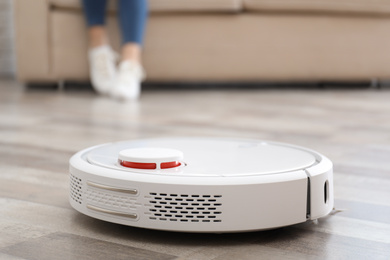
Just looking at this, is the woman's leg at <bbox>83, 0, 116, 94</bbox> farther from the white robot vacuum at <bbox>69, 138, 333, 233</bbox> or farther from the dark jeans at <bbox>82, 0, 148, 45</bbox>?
the white robot vacuum at <bbox>69, 138, 333, 233</bbox>

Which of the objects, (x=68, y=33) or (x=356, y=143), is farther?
(x=68, y=33)

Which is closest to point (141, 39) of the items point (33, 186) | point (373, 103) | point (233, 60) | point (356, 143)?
point (233, 60)

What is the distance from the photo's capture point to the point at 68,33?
8.91 feet

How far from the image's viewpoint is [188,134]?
1.60m

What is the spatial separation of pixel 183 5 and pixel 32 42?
71 centimetres

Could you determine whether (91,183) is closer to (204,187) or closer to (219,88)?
(204,187)

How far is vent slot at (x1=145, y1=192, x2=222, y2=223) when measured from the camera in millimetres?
702

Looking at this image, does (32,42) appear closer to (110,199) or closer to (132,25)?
(132,25)

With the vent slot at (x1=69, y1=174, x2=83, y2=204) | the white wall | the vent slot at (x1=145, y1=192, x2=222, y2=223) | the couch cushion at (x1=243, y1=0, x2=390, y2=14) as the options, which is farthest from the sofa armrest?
the vent slot at (x1=145, y1=192, x2=222, y2=223)

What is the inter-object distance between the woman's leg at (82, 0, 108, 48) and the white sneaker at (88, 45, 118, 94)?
0.04m

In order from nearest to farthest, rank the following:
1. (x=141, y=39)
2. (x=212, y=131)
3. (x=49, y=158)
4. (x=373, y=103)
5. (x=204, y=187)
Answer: (x=204, y=187), (x=49, y=158), (x=212, y=131), (x=373, y=103), (x=141, y=39)

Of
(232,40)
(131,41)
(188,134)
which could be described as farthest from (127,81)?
(188,134)

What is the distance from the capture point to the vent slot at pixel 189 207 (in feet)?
2.30

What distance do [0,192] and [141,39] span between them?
1.71 m
